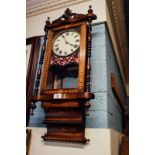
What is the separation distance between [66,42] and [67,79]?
14.1 inches

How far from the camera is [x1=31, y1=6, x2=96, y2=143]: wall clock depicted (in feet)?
4.79

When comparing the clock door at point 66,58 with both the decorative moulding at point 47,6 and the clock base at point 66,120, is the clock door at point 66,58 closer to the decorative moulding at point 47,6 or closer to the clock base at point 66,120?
the clock base at point 66,120

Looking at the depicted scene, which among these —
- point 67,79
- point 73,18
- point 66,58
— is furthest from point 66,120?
point 73,18

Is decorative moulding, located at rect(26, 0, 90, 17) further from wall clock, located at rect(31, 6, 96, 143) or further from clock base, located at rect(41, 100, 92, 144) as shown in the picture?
clock base, located at rect(41, 100, 92, 144)

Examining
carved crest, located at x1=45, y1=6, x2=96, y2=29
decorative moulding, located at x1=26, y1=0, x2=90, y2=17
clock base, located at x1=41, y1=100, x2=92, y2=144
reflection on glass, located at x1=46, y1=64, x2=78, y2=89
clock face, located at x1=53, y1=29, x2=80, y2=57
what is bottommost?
clock base, located at x1=41, y1=100, x2=92, y2=144

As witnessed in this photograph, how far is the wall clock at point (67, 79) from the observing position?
1461 mm

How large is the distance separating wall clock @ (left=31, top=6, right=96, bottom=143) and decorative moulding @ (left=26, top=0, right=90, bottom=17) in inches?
13.4

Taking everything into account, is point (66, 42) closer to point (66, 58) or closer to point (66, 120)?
point (66, 58)

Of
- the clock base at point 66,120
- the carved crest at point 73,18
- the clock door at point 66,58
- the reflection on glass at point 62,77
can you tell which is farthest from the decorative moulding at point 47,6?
the clock base at point 66,120

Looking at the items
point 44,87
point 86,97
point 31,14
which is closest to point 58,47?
point 44,87

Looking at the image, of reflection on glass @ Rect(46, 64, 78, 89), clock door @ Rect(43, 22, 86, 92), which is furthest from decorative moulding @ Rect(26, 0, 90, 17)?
reflection on glass @ Rect(46, 64, 78, 89)

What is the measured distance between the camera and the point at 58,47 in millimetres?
1718
